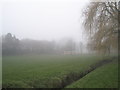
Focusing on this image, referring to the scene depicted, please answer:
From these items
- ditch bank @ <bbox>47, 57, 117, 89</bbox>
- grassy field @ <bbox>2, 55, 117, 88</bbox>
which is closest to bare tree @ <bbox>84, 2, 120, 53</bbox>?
ditch bank @ <bbox>47, 57, 117, 89</bbox>

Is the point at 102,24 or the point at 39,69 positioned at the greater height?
the point at 102,24

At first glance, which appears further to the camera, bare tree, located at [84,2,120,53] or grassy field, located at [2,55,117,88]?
bare tree, located at [84,2,120,53]

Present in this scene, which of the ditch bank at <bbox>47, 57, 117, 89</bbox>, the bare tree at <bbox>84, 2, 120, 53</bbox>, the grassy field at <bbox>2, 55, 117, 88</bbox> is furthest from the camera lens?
the bare tree at <bbox>84, 2, 120, 53</bbox>

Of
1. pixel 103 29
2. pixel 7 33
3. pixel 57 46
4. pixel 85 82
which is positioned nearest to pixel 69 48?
pixel 57 46

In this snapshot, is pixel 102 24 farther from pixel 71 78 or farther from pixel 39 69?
pixel 39 69

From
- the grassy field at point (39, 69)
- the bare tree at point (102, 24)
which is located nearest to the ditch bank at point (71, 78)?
the grassy field at point (39, 69)

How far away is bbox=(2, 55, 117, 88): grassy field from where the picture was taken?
3074mm

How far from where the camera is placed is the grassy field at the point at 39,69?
307 centimetres

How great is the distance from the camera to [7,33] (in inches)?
134

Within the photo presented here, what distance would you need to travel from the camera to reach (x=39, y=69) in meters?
3.83

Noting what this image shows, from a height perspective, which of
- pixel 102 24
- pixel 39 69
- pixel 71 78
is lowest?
pixel 71 78

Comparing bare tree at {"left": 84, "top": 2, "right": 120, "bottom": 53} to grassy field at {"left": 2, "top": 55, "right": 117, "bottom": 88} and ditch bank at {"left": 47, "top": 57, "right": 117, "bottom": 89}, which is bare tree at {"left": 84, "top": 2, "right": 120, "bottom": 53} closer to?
ditch bank at {"left": 47, "top": 57, "right": 117, "bottom": 89}

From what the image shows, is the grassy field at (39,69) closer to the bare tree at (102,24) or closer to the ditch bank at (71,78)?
the ditch bank at (71,78)

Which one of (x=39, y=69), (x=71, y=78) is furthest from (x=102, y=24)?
(x=39, y=69)
